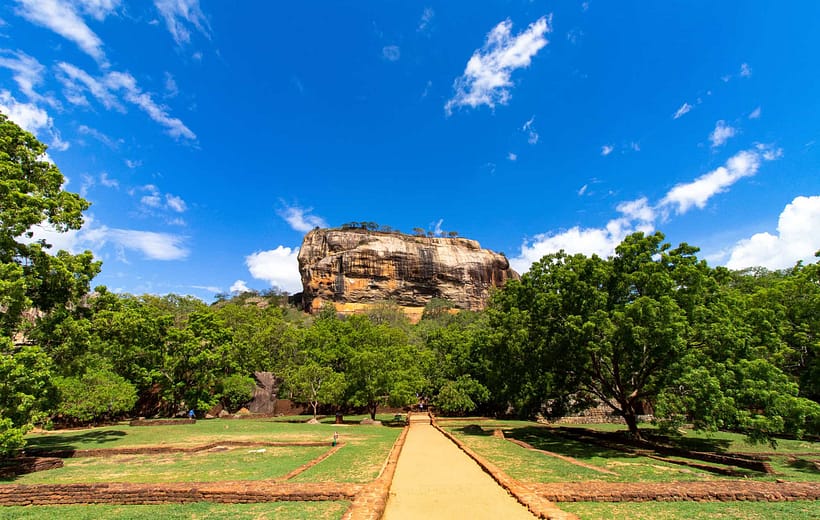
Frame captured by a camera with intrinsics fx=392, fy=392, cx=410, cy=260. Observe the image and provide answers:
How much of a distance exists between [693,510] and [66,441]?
22.5 m

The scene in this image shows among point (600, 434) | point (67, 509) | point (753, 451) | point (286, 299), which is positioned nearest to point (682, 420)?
point (753, 451)

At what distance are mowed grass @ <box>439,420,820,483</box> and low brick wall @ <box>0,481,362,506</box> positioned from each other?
16.9 feet

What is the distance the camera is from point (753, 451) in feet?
49.1

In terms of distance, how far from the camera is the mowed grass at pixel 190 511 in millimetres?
6972

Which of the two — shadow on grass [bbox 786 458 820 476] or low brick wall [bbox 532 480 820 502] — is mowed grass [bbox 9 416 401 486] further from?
shadow on grass [bbox 786 458 820 476]

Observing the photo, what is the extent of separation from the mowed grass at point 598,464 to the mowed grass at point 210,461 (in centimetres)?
399

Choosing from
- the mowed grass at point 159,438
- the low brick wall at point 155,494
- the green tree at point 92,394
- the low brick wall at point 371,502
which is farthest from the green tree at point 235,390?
the low brick wall at point 371,502

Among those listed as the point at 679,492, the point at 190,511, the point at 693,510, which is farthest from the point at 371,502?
the point at 679,492

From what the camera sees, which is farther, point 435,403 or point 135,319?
point 435,403

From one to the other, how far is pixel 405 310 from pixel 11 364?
77.9 meters

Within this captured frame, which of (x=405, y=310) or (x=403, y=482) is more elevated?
(x=405, y=310)

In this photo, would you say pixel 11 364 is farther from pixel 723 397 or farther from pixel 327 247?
pixel 327 247

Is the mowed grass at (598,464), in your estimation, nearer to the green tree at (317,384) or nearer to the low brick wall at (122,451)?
the low brick wall at (122,451)

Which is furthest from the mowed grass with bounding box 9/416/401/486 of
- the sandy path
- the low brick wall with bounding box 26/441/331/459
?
the sandy path
